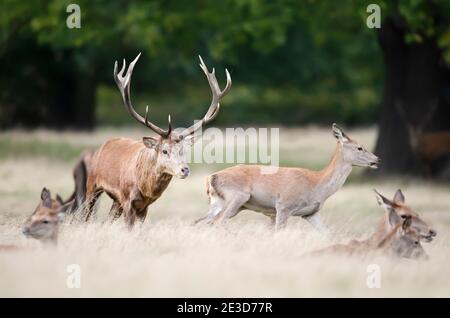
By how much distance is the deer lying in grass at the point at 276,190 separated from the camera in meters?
10.6

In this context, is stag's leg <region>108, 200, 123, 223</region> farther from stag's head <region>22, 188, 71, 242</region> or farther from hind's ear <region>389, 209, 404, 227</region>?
hind's ear <region>389, 209, 404, 227</region>

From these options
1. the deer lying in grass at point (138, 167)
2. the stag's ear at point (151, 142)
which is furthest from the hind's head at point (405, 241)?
the stag's ear at point (151, 142)

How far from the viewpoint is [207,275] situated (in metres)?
7.77

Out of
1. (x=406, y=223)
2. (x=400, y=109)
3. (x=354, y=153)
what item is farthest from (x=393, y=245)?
(x=400, y=109)

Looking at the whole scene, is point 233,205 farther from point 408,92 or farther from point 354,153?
point 408,92

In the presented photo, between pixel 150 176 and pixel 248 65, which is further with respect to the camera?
pixel 248 65

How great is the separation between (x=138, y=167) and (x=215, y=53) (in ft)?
30.7

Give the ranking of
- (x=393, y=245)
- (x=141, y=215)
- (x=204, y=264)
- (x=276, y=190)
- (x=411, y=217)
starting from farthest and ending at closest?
(x=276, y=190), (x=141, y=215), (x=411, y=217), (x=393, y=245), (x=204, y=264)

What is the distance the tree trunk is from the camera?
18.5 m

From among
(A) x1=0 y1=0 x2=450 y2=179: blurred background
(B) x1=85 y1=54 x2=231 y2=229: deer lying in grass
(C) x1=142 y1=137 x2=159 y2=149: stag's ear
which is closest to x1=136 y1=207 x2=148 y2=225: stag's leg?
(B) x1=85 y1=54 x2=231 y2=229: deer lying in grass

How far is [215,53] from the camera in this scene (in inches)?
769

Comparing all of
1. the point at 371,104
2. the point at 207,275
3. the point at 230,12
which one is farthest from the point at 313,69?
the point at 207,275

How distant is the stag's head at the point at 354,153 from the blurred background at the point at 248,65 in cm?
525

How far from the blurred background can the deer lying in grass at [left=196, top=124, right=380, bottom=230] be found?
555cm
